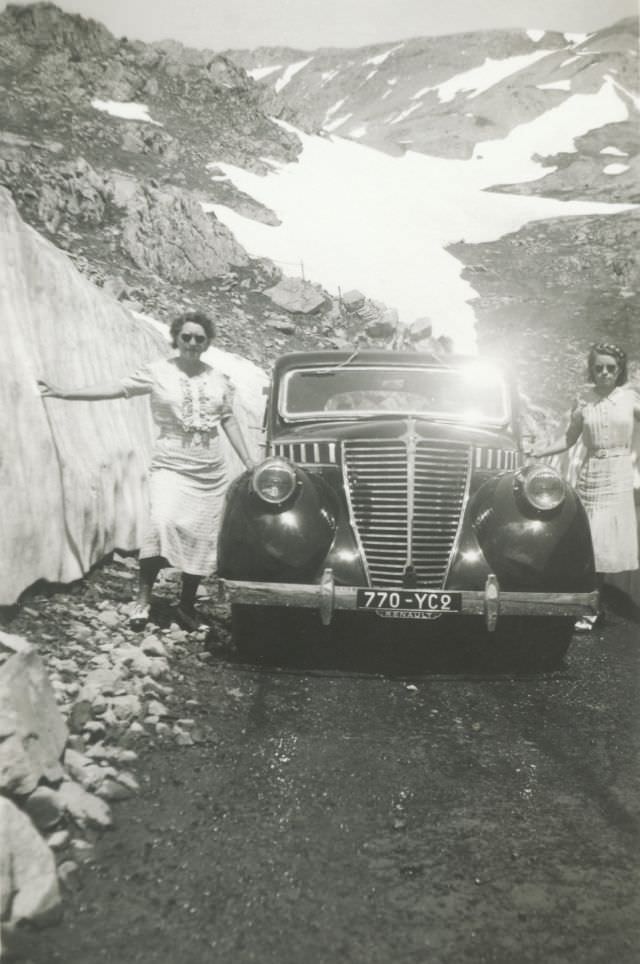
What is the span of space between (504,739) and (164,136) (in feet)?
58.9

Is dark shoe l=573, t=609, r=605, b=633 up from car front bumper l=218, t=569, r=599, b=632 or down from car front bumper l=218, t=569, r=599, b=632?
down

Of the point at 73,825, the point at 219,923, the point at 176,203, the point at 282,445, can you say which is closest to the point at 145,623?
the point at 282,445

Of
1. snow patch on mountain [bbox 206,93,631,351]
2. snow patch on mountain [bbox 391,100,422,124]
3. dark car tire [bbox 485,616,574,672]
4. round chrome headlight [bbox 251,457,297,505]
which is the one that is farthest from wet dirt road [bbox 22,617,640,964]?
snow patch on mountain [bbox 391,100,422,124]

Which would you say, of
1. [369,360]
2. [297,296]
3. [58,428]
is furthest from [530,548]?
[297,296]

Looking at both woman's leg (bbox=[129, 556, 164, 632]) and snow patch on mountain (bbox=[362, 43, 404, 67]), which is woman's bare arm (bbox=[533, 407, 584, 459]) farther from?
snow patch on mountain (bbox=[362, 43, 404, 67])

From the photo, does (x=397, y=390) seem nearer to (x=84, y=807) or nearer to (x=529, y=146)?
(x=84, y=807)

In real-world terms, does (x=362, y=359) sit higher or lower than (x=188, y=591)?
higher

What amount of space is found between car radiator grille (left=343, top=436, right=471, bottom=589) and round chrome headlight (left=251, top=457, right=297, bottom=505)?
32 cm

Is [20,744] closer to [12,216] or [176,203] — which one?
[12,216]

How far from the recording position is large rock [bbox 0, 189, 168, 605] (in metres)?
3.25

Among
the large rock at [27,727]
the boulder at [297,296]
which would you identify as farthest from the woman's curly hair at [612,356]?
the boulder at [297,296]

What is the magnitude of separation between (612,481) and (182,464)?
2329 mm

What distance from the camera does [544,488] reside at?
3.20 m

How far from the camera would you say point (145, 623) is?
135 inches
